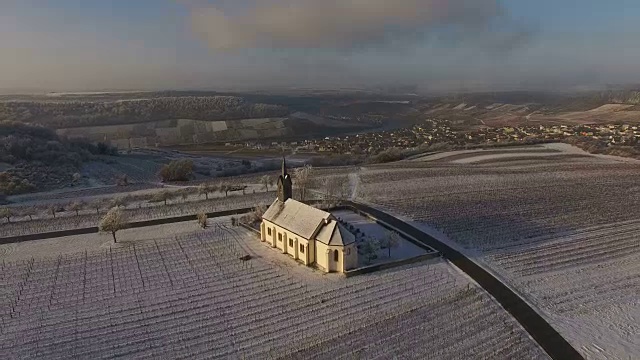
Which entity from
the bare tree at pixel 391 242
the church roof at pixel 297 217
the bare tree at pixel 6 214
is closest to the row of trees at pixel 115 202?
the bare tree at pixel 6 214

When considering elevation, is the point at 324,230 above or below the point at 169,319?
above

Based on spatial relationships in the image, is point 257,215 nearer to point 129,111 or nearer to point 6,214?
point 6,214

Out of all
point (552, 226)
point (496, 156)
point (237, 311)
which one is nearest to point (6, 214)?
point (237, 311)

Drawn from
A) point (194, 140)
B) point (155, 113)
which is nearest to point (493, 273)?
point (194, 140)

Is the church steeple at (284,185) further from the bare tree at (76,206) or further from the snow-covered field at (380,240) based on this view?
the bare tree at (76,206)

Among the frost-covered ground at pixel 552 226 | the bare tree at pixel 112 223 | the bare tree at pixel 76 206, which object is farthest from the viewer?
the bare tree at pixel 76 206

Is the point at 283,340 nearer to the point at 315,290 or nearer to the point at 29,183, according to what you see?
the point at 315,290
